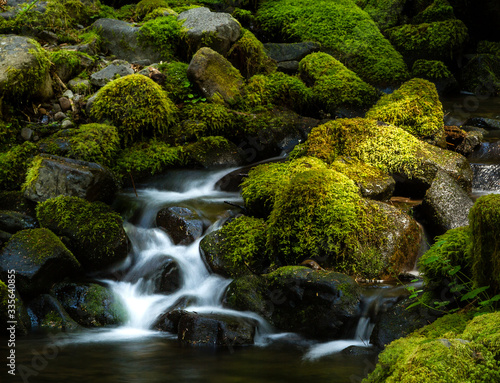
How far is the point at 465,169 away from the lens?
23.0ft

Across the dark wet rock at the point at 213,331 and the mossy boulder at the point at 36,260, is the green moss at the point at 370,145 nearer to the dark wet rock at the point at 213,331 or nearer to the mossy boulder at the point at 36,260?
the dark wet rock at the point at 213,331

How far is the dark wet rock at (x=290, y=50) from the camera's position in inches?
451

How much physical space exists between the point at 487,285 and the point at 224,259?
10.3ft

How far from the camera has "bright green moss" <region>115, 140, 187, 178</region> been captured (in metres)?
7.96

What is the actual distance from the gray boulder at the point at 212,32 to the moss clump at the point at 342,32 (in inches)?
103

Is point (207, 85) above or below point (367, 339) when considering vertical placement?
above

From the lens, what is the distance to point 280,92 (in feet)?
32.3

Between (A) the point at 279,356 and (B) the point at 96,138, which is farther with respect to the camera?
(B) the point at 96,138

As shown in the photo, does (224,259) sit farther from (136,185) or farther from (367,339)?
(136,185)

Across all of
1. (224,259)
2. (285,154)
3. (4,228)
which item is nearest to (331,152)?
(285,154)

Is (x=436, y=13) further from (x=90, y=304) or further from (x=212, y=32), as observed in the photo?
(x=90, y=304)

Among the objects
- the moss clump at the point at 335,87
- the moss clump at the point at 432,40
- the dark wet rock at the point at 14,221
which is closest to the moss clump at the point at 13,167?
the dark wet rock at the point at 14,221

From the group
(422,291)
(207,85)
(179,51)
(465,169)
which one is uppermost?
(179,51)

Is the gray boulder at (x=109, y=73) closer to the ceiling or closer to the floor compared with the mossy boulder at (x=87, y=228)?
closer to the ceiling
